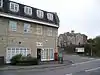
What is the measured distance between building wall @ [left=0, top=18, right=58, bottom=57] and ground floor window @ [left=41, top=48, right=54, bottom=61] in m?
0.66

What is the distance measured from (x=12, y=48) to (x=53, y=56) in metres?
9.66

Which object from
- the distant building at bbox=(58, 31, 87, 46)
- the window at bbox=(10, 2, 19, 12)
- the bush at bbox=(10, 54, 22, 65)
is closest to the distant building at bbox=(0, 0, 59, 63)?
the window at bbox=(10, 2, 19, 12)

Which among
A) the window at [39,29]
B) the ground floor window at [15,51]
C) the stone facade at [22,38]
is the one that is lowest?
the ground floor window at [15,51]

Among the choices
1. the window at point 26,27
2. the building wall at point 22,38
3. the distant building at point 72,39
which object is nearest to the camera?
the building wall at point 22,38

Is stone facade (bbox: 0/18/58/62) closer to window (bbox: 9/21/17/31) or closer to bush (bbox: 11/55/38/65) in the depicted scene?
window (bbox: 9/21/17/31)

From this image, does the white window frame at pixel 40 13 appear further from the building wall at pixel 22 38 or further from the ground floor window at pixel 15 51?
the ground floor window at pixel 15 51

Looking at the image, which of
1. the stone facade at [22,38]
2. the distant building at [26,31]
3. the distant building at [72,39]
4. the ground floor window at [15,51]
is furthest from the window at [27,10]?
the distant building at [72,39]

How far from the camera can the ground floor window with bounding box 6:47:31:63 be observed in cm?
2823

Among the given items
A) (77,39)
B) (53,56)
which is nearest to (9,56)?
(53,56)

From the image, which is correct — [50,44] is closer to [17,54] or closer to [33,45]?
[33,45]

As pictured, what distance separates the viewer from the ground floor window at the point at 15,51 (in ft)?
92.6

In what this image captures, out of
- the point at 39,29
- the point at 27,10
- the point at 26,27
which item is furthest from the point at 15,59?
the point at 27,10

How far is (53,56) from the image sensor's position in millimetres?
36469

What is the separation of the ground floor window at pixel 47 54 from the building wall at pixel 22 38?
664mm
